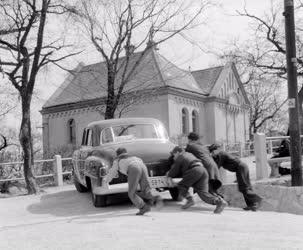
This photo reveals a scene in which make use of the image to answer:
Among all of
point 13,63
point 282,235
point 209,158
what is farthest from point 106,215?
point 13,63

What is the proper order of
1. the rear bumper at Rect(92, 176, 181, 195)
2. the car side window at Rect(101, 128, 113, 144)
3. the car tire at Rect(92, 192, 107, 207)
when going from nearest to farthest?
the rear bumper at Rect(92, 176, 181, 195) < the car tire at Rect(92, 192, 107, 207) < the car side window at Rect(101, 128, 113, 144)

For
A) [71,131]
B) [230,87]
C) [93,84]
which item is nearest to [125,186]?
[93,84]

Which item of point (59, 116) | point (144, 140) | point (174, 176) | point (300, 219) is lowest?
point (300, 219)

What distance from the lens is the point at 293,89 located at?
31.0 ft

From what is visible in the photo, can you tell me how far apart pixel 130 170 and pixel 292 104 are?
143 inches

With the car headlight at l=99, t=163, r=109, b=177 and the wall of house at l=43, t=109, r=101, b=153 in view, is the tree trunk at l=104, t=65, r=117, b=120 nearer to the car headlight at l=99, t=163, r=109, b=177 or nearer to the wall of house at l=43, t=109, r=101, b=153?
the car headlight at l=99, t=163, r=109, b=177

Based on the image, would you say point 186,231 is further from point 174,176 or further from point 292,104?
point 292,104

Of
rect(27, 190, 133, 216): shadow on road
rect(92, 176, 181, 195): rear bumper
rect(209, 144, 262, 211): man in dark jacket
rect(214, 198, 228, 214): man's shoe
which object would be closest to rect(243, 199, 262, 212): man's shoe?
rect(209, 144, 262, 211): man in dark jacket

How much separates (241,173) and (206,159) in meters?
0.72

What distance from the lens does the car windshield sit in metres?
10.5

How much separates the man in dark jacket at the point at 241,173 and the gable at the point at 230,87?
27357 mm

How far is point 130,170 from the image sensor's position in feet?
27.3

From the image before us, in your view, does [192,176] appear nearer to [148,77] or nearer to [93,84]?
[148,77]

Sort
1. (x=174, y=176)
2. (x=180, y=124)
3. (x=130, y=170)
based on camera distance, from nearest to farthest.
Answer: (x=130, y=170) < (x=174, y=176) < (x=180, y=124)
